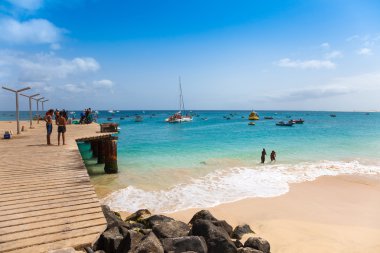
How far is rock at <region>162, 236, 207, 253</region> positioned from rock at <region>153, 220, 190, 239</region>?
801 mm

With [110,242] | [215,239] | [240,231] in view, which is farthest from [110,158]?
[215,239]

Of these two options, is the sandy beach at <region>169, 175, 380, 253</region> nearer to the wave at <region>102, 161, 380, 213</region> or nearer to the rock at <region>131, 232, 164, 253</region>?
the wave at <region>102, 161, 380, 213</region>

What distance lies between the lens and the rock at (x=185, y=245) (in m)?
6.38

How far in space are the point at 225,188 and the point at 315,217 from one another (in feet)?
17.9

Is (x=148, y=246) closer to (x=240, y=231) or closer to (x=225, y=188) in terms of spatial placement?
(x=240, y=231)

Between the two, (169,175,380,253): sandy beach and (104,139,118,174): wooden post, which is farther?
(104,139,118,174): wooden post

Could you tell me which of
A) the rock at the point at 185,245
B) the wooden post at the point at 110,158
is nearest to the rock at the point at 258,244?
the rock at the point at 185,245

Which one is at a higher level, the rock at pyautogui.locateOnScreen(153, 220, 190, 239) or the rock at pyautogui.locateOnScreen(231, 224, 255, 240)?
the rock at pyautogui.locateOnScreen(153, 220, 190, 239)

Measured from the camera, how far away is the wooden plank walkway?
16.9 ft

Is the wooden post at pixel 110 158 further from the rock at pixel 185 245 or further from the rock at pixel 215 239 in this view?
the rock at pixel 185 245

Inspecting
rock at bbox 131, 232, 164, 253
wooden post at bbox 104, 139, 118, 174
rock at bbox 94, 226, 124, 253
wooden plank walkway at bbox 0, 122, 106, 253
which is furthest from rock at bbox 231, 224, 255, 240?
wooden post at bbox 104, 139, 118, 174

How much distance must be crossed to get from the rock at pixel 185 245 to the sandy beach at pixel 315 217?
3.29 m

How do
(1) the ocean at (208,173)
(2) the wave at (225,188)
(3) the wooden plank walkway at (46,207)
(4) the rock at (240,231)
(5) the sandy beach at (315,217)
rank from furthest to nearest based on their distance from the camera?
(1) the ocean at (208,173)
(2) the wave at (225,188)
(5) the sandy beach at (315,217)
(4) the rock at (240,231)
(3) the wooden plank walkway at (46,207)

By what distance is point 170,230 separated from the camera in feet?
25.0
